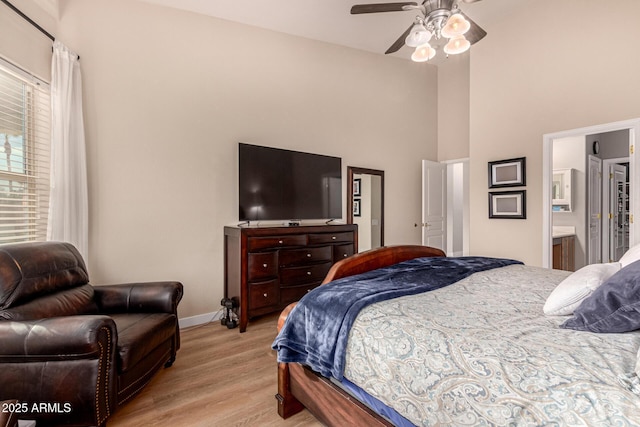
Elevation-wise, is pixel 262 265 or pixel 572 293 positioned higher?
pixel 572 293

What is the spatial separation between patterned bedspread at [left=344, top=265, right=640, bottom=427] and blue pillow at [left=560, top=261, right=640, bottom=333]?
0.04 metres

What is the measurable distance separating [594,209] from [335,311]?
5.21 meters

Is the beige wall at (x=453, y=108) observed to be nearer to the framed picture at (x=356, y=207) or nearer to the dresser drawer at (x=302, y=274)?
the framed picture at (x=356, y=207)

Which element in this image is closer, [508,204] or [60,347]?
[60,347]

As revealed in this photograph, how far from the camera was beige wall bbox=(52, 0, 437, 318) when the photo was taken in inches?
111

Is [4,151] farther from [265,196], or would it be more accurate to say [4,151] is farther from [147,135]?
[265,196]

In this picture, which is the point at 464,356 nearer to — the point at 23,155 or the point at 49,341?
the point at 49,341

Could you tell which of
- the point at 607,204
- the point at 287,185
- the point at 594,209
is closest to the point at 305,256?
the point at 287,185

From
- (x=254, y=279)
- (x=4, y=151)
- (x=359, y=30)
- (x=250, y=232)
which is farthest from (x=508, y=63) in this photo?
(x=4, y=151)

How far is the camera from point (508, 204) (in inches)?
154

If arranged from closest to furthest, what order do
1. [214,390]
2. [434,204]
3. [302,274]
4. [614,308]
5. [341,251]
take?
[614,308]
[214,390]
[302,274]
[341,251]
[434,204]

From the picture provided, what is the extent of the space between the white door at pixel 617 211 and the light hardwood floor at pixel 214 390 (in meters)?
5.47

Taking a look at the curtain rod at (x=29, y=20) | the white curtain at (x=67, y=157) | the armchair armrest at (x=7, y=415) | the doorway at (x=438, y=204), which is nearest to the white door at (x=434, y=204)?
the doorway at (x=438, y=204)

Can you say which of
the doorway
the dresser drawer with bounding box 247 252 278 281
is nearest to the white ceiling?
the doorway
